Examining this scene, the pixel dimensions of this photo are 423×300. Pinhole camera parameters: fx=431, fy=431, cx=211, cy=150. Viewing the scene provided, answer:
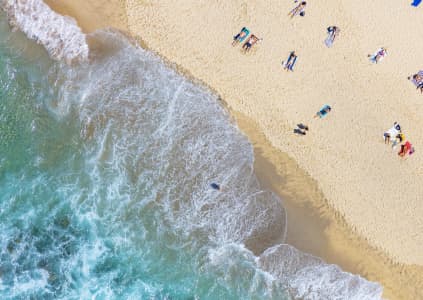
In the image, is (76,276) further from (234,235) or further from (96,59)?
(96,59)

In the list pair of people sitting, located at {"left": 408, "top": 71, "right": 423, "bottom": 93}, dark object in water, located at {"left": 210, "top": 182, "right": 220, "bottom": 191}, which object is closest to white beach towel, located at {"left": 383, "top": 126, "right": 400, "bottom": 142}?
pair of people sitting, located at {"left": 408, "top": 71, "right": 423, "bottom": 93}

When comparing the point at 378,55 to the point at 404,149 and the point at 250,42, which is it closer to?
the point at 404,149

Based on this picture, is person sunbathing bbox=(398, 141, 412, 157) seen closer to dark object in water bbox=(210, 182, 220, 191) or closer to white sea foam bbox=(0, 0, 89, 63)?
dark object in water bbox=(210, 182, 220, 191)

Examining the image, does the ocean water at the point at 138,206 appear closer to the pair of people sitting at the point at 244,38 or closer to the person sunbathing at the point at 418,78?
the pair of people sitting at the point at 244,38

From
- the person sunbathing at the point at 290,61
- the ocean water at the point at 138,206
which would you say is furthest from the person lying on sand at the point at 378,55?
the ocean water at the point at 138,206

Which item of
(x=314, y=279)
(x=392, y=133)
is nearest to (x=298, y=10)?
(x=392, y=133)

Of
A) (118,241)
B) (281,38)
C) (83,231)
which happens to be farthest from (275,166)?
(83,231)
